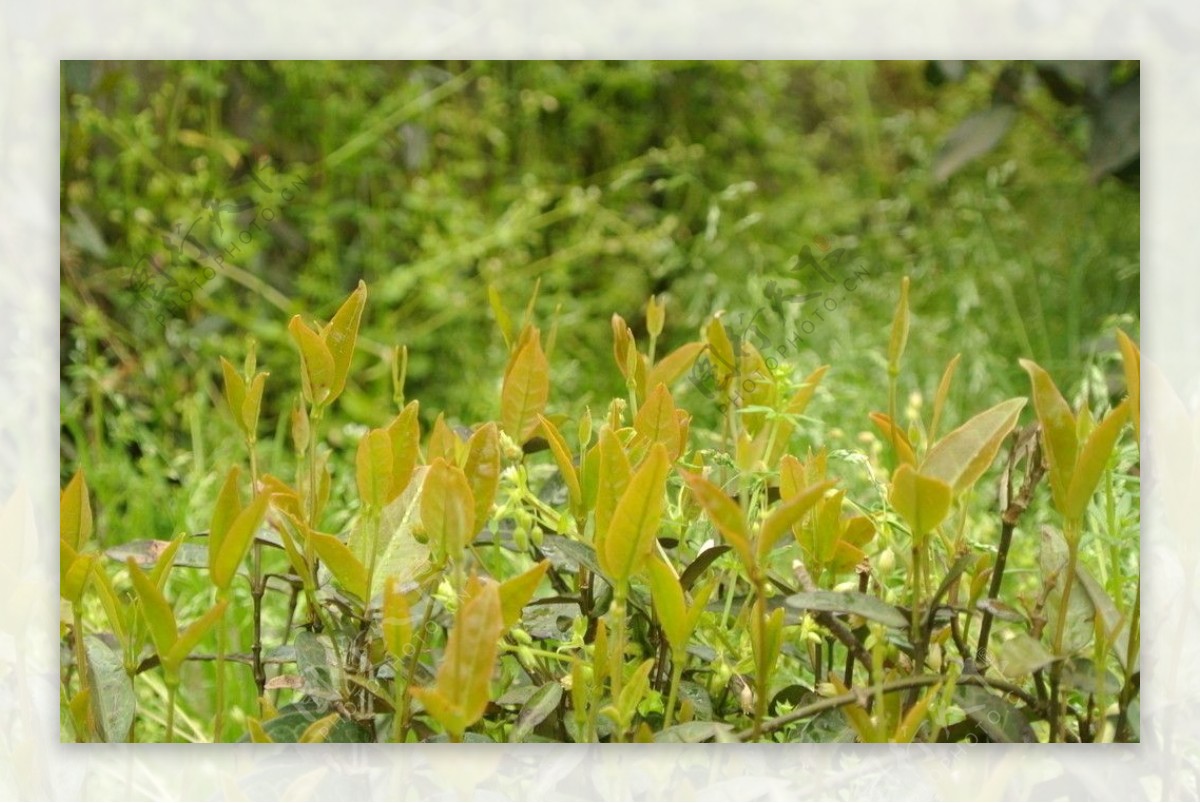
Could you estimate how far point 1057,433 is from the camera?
714 mm

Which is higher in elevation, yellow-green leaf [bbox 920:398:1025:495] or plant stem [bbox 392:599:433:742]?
yellow-green leaf [bbox 920:398:1025:495]

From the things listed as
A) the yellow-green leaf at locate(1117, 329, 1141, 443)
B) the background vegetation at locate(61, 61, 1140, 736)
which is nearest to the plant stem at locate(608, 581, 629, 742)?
the yellow-green leaf at locate(1117, 329, 1141, 443)

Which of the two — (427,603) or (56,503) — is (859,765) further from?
(56,503)

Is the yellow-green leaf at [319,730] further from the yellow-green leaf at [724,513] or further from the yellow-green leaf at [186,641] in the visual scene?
the yellow-green leaf at [724,513]

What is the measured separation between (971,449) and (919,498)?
5 centimetres

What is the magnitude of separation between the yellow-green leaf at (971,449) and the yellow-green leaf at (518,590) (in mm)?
221

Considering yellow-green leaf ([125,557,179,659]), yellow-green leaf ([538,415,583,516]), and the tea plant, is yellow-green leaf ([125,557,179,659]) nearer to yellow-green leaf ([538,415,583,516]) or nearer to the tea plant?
the tea plant

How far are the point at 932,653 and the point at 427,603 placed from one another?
11.9 inches

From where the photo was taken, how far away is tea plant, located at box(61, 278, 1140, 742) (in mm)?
696

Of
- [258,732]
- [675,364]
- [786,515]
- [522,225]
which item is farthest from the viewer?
[522,225]

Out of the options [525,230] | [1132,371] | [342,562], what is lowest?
A: [342,562]

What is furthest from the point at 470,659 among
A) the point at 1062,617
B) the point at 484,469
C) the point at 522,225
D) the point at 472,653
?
the point at 522,225

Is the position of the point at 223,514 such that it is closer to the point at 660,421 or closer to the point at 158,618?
the point at 158,618

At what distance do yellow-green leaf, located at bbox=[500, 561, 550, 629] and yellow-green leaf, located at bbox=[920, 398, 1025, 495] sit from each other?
22 centimetres
